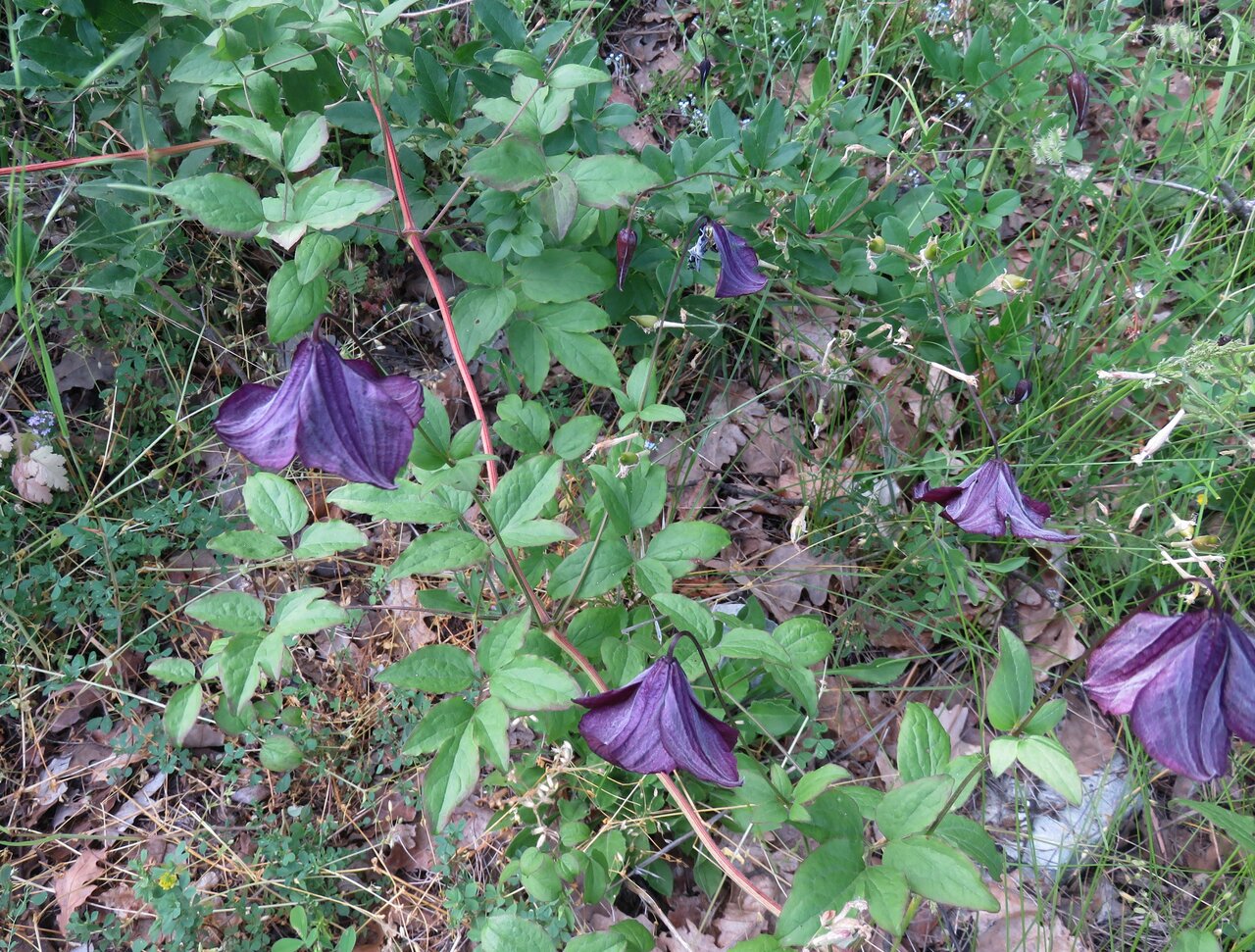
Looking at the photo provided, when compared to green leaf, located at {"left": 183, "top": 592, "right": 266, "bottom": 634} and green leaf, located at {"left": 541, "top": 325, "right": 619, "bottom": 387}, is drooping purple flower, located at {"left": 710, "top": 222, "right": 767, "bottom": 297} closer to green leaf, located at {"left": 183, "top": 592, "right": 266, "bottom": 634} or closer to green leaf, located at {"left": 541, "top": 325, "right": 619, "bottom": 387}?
green leaf, located at {"left": 541, "top": 325, "right": 619, "bottom": 387}

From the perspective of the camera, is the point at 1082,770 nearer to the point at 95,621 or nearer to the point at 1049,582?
the point at 1049,582

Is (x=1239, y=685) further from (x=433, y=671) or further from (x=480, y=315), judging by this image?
(x=480, y=315)

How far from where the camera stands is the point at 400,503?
1.38m

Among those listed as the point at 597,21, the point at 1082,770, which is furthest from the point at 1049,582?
the point at 597,21

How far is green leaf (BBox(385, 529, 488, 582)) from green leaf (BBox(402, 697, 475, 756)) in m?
0.20

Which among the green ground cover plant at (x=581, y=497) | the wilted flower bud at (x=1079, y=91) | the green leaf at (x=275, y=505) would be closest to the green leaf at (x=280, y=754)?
the green ground cover plant at (x=581, y=497)

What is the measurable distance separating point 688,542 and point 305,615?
0.63 meters

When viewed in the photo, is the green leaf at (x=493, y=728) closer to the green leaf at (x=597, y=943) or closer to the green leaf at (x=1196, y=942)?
the green leaf at (x=597, y=943)

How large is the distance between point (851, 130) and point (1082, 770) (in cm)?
160

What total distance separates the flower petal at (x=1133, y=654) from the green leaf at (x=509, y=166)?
1156 millimetres

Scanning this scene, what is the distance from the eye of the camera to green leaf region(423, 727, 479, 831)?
1.19 m

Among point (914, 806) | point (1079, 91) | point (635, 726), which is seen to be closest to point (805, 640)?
point (914, 806)

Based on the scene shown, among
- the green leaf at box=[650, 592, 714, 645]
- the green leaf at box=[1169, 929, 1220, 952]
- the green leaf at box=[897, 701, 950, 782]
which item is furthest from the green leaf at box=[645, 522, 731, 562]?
the green leaf at box=[1169, 929, 1220, 952]

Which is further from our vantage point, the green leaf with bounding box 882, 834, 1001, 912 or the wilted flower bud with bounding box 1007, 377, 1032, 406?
the wilted flower bud with bounding box 1007, 377, 1032, 406
